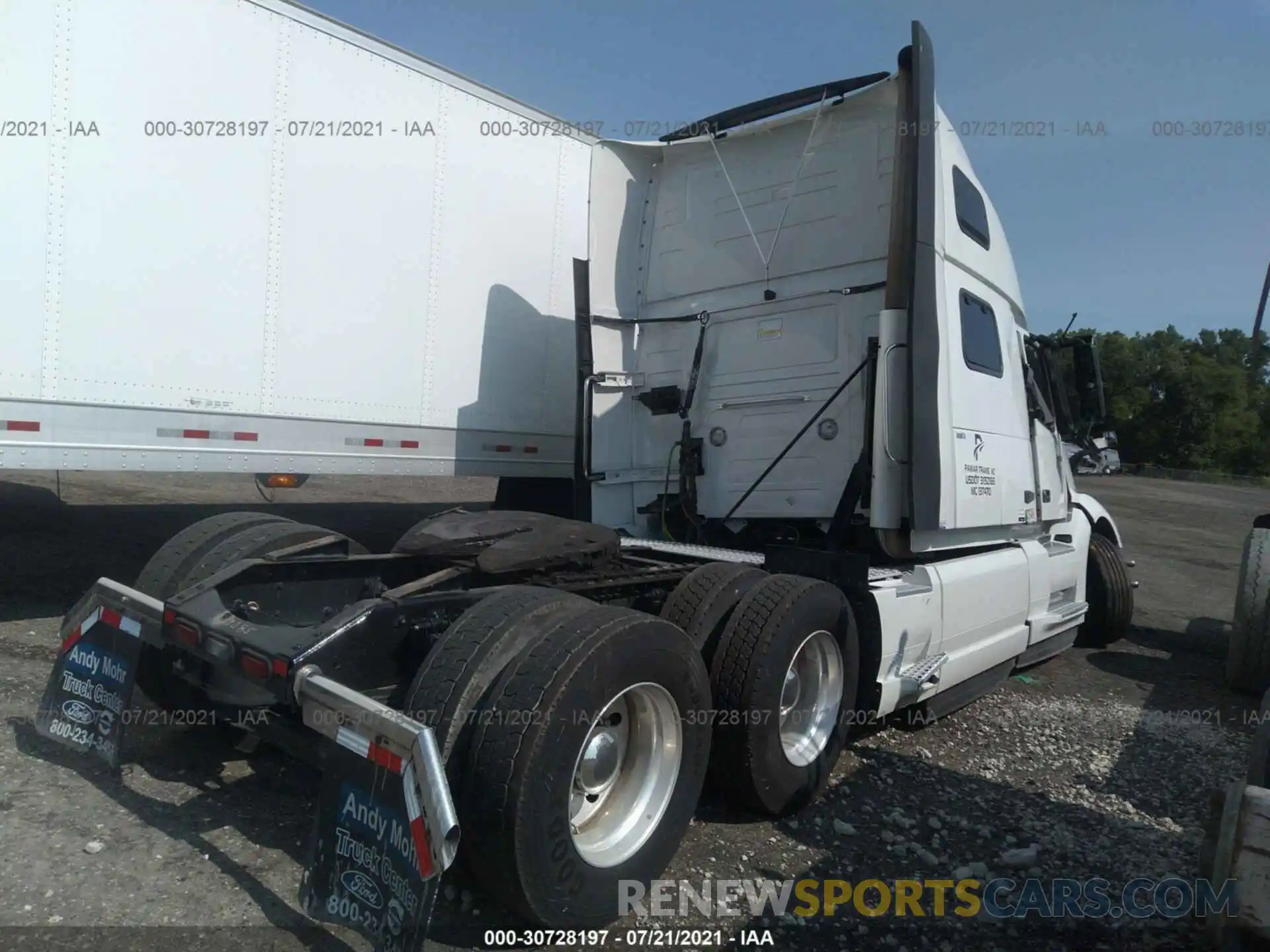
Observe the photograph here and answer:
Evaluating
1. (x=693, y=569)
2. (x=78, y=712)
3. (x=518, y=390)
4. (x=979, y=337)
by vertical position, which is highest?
(x=979, y=337)

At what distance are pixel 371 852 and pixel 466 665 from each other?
22.1 inches

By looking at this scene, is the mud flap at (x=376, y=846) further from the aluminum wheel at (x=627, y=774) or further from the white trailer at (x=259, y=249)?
the white trailer at (x=259, y=249)

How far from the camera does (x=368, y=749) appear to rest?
7.76ft

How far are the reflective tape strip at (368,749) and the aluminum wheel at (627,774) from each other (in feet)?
2.29

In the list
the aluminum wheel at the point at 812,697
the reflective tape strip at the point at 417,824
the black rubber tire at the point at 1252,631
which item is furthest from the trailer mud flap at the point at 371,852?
the black rubber tire at the point at 1252,631

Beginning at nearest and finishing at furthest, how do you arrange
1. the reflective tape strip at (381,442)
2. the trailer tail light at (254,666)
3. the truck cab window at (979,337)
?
1. the trailer tail light at (254,666)
2. the truck cab window at (979,337)
3. the reflective tape strip at (381,442)

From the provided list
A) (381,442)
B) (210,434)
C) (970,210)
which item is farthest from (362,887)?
(970,210)

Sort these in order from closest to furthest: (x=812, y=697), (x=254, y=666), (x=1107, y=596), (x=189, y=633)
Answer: (x=254, y=666) < (x=189, y=633) < (x=812, y=697) < (x=1107, y=596)

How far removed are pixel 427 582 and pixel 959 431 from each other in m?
2.99

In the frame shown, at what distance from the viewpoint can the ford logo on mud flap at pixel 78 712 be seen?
3271 millimetres

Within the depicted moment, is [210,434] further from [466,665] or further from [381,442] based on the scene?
[466,665]

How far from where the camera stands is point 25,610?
228 inches

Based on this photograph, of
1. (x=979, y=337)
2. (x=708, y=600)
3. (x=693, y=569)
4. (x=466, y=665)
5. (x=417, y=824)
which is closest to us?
(x=417, y=824)

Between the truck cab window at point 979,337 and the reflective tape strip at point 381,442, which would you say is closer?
the truck cab window at point 979,337
